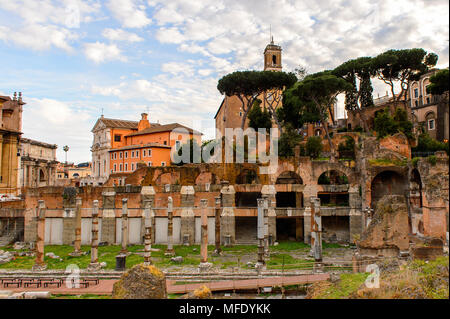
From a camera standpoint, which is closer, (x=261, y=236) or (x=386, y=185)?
(x=261, y=236)

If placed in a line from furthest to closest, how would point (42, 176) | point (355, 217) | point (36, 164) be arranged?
1. point (42, 176)
2. point (36, 164)
3. point (355, 217)

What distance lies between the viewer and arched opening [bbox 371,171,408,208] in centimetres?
2500

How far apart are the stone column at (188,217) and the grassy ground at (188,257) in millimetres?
910

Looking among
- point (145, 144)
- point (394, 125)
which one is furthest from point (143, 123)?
point (394, 125)

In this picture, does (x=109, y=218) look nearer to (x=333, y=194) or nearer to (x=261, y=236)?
(x=261, y=236)

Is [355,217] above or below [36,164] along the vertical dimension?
below

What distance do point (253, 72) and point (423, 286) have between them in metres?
34.7

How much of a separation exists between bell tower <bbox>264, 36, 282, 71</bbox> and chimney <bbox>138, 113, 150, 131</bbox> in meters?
23.4

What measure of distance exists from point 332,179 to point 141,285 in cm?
2528

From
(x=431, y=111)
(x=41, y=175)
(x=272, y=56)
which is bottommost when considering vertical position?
(x=41, y=175)

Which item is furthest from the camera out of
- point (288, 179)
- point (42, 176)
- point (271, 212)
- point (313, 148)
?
point (42, 176)

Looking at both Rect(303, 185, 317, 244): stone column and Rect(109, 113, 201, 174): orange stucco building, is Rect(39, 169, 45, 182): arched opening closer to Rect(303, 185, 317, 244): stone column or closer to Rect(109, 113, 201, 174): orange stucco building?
Rect(109, 113, 201, 174): orange stucco building

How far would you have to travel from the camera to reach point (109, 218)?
26.0 metres
